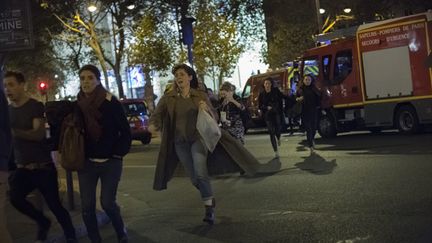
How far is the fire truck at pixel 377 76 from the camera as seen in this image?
15484 mm

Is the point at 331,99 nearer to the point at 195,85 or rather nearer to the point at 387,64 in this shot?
the point at 387,64

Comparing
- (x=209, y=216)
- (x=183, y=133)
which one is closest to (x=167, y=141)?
(x=183, y=133)

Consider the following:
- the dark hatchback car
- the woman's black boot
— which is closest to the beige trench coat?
the woman's black boot

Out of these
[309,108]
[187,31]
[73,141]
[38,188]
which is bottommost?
[38,188]

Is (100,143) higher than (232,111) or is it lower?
lower

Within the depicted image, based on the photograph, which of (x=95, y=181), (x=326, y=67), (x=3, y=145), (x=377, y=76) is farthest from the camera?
(x=326, y=67)

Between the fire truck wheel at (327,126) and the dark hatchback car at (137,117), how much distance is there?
6.88 metres

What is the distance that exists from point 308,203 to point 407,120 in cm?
886

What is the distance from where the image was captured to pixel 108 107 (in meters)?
5.86

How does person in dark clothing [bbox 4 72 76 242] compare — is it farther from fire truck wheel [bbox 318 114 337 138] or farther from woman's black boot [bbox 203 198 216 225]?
fire truck wheel [bbox 318 114 337 138]

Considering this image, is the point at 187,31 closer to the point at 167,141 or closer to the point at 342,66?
the point at 342,66

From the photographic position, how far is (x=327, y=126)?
58.9 feet

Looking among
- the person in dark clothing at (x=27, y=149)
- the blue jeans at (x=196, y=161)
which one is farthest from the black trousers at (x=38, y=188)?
the blue jeans at (x=196, y=161)

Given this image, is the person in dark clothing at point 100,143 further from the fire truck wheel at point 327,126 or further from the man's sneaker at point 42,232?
the fire truck wheel at point 327,126
